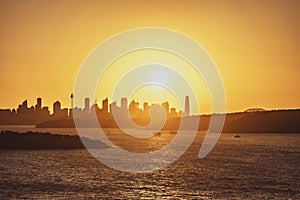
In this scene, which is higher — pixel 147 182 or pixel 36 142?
pixel 36 142

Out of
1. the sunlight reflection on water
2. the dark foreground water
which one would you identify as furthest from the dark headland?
the dark foreground water

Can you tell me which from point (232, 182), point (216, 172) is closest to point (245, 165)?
point (216, 172)

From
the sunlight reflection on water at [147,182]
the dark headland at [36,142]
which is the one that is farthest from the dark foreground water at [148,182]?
the dark headland at [36,142]

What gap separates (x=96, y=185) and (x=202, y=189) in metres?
16.0

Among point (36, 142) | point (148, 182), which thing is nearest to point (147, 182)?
point (148, 182)

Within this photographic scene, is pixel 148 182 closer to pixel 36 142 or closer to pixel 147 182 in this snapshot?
pixel 147 182

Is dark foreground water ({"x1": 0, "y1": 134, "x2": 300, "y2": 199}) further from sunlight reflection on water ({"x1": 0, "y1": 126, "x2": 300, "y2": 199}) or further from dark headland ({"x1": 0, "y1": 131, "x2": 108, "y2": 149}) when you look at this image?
dark headland ({"x1": 0, "y1": 131, "x2": 108, "y2": 149})

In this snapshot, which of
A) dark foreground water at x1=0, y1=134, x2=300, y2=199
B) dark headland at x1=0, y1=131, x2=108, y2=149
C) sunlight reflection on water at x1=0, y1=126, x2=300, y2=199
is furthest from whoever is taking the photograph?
dark headland at x1=0, y1=131, x2=108, y2=149

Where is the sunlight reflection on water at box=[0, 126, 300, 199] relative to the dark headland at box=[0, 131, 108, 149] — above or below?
below

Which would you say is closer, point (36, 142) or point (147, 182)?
point (147, 182)

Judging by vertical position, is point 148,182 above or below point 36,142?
below

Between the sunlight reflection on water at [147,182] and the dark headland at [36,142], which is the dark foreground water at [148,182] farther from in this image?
the dark headland at [36,142]

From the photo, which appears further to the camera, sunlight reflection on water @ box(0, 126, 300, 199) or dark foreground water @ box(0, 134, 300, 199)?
sunlight reflection on water @ box(0, 126, 300, 199)

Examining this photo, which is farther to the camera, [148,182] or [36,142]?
[36,142]
